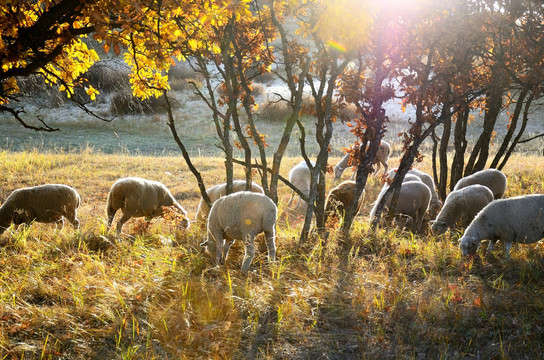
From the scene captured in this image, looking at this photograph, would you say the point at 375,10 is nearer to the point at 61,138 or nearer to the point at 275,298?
the point at 275,298

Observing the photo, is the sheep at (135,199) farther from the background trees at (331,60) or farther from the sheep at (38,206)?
the background trees at (331,60)

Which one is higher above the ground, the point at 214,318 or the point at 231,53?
the point at 231,53

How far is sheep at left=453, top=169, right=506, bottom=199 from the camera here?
351 inches

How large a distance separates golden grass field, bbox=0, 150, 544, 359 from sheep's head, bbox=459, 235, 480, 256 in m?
0.12

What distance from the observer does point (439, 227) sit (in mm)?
7496

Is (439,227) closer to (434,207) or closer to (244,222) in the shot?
(434,207)

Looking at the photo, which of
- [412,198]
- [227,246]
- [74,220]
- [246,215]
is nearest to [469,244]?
[412,198]

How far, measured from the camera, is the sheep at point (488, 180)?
351 inches

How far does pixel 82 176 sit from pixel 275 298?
1003cm

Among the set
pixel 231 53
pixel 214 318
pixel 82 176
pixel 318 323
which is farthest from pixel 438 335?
pixel 82 176

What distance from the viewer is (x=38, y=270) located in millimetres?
4980

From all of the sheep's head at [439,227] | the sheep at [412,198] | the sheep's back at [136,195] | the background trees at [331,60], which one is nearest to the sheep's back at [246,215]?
the background trees at [331,60]

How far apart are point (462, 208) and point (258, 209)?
3968 millimetres

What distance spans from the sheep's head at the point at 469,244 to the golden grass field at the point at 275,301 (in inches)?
4.7
